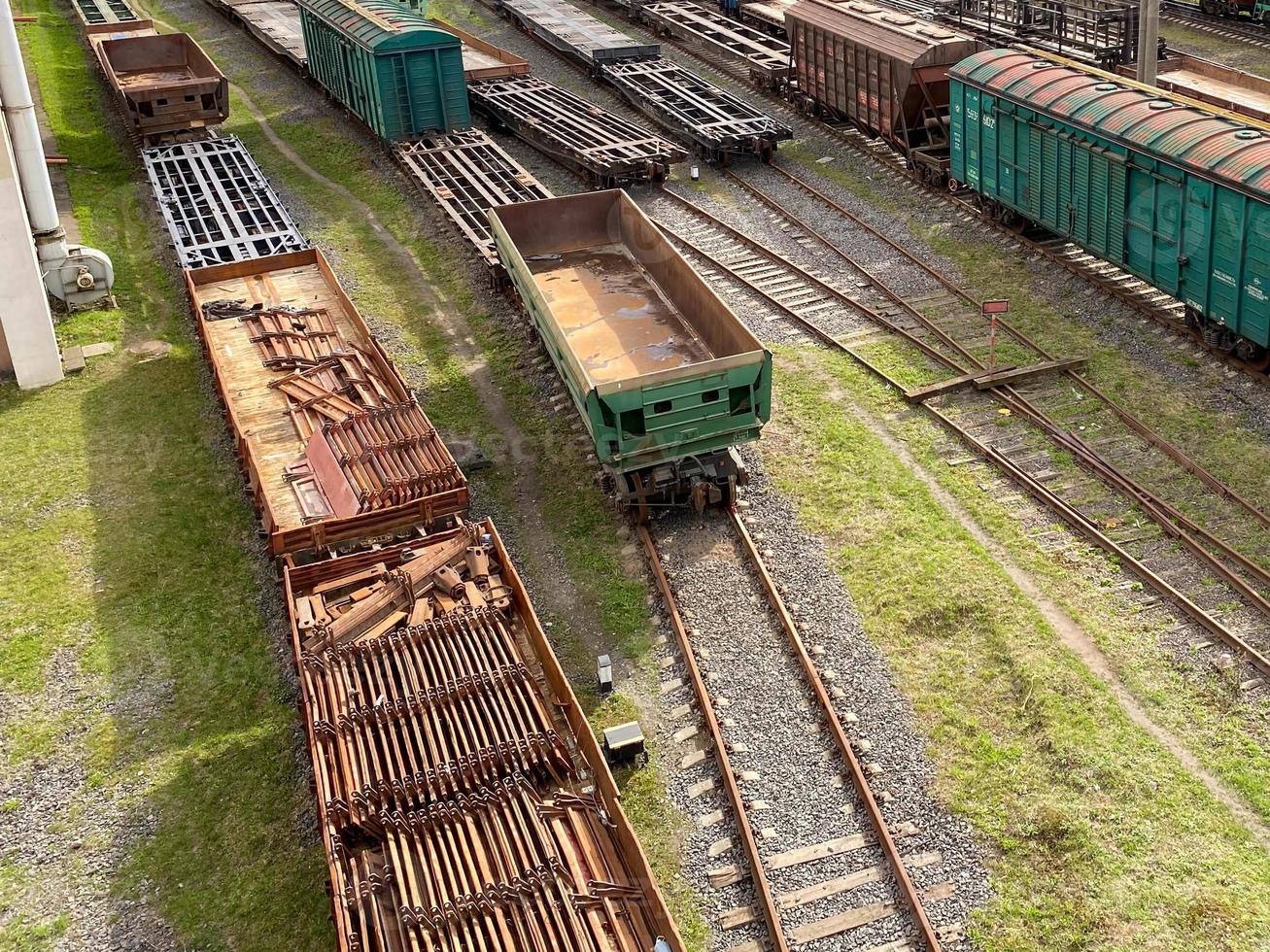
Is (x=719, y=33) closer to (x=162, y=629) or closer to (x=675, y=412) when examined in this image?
(x=675, y=412)

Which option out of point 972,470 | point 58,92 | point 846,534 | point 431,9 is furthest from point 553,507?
point 431,9

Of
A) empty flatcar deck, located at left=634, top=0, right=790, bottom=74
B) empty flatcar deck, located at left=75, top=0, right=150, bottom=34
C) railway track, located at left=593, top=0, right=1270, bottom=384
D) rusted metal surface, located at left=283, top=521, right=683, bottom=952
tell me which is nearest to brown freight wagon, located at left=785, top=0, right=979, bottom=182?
railway track, located at left=593, top=0, right=1270, bottom=384

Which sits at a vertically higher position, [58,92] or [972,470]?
[58,92]

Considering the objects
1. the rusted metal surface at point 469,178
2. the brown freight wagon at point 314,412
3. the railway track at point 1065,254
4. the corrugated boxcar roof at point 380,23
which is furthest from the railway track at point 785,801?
the corrugated boxcar roof at point 380,23

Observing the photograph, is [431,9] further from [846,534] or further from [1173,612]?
[1173,612]

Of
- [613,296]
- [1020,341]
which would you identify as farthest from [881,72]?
[613,296]

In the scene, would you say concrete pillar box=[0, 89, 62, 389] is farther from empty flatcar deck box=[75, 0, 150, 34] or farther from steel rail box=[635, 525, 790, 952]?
empty flatcar deck box=[75, 0, 150, 34]
